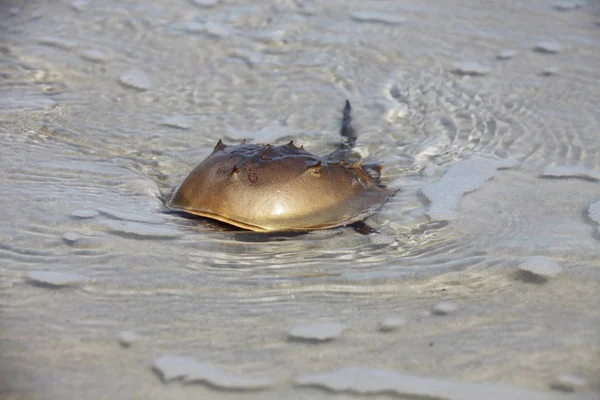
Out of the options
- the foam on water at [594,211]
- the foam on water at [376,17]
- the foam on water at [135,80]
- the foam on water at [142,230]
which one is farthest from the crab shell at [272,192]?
the foam on water at [376,17]

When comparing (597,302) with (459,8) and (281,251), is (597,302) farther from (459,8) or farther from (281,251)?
(459,8)

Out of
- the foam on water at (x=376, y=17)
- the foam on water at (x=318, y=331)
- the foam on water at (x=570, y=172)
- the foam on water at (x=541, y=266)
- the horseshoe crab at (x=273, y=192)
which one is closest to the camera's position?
the foam on water at (x=318, y=331)

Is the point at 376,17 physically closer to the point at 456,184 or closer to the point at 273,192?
the point at 456,184

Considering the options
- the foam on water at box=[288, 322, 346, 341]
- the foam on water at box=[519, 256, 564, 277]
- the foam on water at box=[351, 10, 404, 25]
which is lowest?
the foam on water at box=[288, 322, 346, 341]

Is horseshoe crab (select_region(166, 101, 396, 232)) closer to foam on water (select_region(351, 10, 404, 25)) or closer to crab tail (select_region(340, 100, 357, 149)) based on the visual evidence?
crab tail (select_region(340, 100, 357, 149))

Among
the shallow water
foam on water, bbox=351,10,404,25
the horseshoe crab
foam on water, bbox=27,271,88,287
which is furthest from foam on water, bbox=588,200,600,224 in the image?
foam on water, bbox=351,10,404,25

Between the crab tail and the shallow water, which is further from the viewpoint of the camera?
the crab tail

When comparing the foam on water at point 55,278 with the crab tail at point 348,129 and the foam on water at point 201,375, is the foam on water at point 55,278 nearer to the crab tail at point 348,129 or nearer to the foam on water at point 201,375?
the foam on water at point 201,375

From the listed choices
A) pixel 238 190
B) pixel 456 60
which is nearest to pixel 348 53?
pixel 456 60
